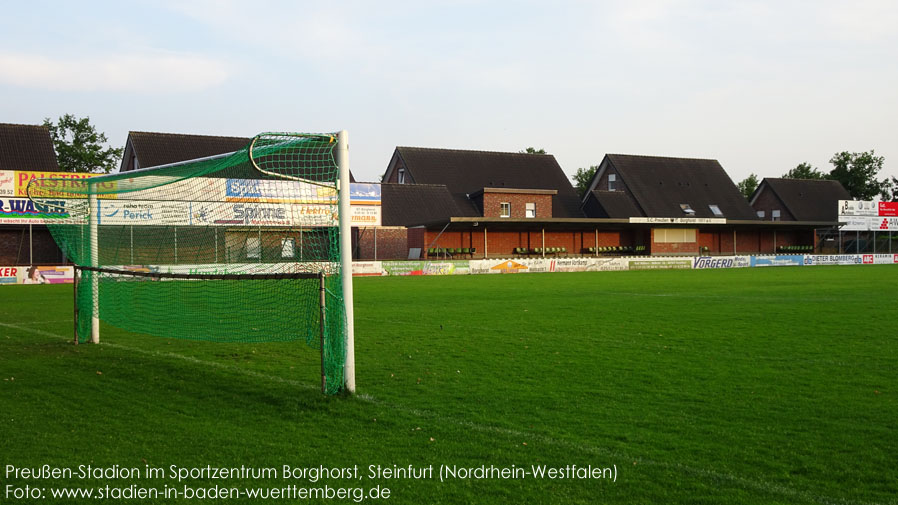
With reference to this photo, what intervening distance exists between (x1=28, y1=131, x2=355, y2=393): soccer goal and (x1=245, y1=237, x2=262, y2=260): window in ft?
0.08

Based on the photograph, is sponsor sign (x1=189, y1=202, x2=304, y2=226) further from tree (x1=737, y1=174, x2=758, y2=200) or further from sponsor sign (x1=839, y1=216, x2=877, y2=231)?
tree (x1=737, y1=174, x2=758, y2=200)

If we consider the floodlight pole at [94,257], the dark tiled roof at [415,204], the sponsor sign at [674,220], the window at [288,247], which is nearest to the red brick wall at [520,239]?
the dark tiled roof at [415,204]

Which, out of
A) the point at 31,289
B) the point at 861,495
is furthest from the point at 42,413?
the point at 31,289

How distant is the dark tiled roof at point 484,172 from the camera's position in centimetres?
4866

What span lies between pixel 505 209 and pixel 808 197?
30.4 meters

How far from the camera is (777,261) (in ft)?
146

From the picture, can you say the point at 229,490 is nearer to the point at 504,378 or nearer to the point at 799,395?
the point at 504,378

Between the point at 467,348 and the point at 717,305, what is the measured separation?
8.82m

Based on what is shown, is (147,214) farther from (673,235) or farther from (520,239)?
(673,235)

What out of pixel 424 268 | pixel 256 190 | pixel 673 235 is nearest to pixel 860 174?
pixel 673 235

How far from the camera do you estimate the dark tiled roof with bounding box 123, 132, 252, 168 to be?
127ft

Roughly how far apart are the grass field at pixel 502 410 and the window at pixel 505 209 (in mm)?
33169

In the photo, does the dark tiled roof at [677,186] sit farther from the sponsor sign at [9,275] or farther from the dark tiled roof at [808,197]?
the sponsor sign at [9,275]

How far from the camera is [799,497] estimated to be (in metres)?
4.07
